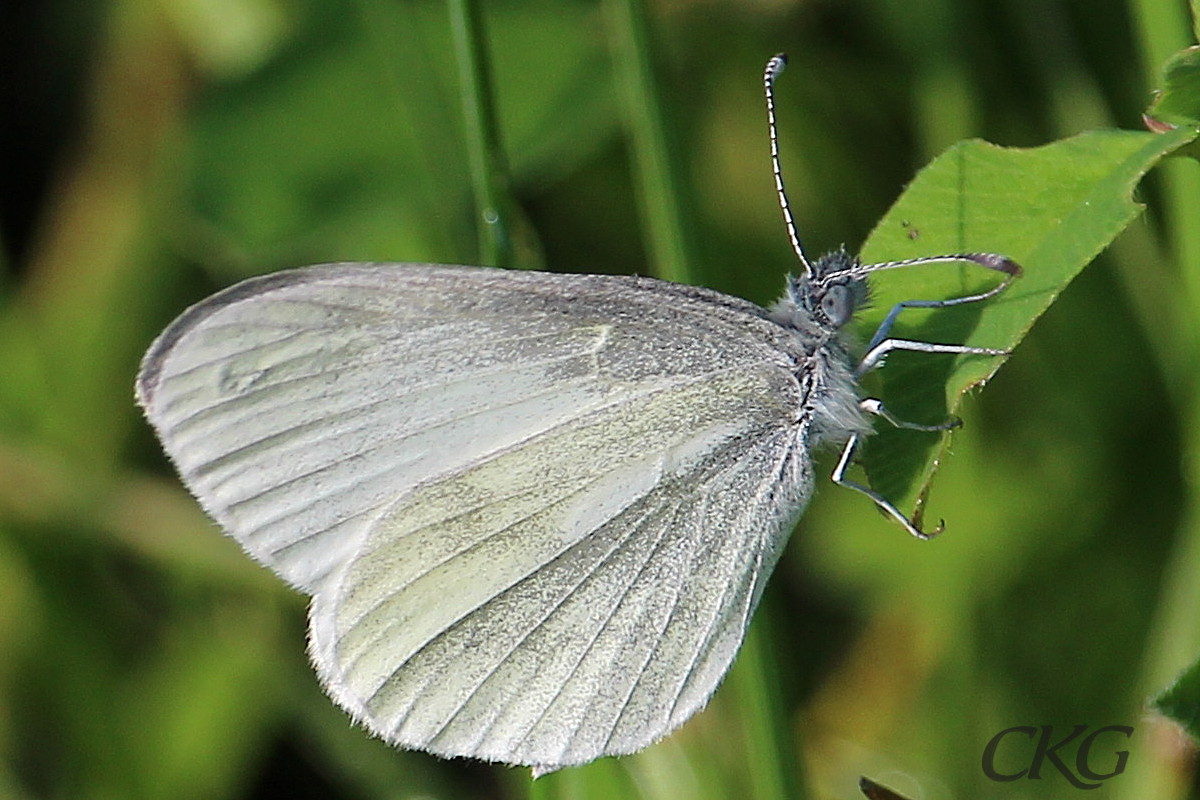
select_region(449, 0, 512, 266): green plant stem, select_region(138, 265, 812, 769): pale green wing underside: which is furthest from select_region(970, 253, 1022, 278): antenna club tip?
select_region(449, 0, 512, 266): green plant stem

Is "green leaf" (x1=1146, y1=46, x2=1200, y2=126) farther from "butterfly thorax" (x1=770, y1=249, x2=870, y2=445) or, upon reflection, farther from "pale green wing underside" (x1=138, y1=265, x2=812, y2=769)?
"pale green wing underside" (x1=138, y1=265, x2=812, y2=769)

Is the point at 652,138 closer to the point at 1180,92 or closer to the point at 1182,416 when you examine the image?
the point at 1180,92

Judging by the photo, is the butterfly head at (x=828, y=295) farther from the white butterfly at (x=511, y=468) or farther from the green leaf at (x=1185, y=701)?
the green leaf at (x=1185, y=701)

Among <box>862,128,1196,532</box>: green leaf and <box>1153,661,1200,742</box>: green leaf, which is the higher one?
<box>862,128,1196,532</box>: green leaf

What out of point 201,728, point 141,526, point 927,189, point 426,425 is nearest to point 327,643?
point 426,425

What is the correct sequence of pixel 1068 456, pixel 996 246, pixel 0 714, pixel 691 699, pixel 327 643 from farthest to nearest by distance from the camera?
pixel 0 714 < pixel 1068 456 < pixel 327 643 < pixel 691 699 < pixel 996 246

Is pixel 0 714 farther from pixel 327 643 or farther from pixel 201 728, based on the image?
pixel 327 643
